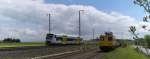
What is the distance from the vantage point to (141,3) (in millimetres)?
15711

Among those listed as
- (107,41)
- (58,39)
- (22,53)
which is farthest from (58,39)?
(22,53)

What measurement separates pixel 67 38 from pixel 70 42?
203 inches

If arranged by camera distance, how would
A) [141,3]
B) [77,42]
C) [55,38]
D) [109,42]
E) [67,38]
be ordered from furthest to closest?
[77,42] → [67,38] → [55,38] → [109,42] → [141,3]

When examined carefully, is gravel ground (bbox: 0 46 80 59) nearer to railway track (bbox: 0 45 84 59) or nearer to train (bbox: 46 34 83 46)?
railway track (bbox: 0 45 84 59)

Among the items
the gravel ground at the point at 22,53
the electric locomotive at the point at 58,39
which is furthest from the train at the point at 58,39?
the gravel ground at the point at 22,53

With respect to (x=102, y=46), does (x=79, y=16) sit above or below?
above

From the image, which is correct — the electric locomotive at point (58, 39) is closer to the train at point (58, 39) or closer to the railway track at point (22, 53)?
the train at point (58, 39)

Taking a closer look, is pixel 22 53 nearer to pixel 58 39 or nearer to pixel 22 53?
pixel 22 53

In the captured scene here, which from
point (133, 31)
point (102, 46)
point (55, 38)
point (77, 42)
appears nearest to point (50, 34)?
point (55, 38)

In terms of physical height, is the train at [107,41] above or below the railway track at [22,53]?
above

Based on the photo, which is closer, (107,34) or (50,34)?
(107,34)

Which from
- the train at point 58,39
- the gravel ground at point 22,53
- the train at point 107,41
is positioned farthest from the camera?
the train at point 58,39

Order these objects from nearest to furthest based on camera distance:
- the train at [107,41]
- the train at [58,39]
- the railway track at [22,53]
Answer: the railway track at [22,53] → the train at [107,41] → the train at [58,39]

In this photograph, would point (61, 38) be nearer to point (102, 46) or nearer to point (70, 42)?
point (70, 42)
